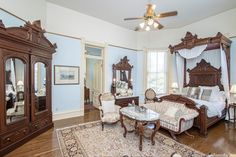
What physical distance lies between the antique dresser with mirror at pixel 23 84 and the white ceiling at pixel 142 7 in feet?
6.42

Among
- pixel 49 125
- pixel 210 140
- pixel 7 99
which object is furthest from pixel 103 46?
pixel 210 140

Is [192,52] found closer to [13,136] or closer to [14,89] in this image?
[14,89]

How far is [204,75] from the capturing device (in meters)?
5.61

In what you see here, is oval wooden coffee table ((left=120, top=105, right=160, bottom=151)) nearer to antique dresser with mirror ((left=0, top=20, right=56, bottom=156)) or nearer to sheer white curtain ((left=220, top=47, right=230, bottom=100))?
antique dresser with mirror ((left=0, top=20, right=56, bottom=156))

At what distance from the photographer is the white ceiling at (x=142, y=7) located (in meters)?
4.53

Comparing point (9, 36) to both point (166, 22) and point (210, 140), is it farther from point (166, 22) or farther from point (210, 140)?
point (166, 22)

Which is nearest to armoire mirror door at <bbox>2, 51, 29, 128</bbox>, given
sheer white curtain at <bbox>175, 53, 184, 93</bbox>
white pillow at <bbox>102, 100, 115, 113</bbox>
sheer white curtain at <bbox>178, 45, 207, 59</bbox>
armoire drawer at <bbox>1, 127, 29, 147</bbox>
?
armoire drawer at <bbox>1, 127, 29, 147</bbox>

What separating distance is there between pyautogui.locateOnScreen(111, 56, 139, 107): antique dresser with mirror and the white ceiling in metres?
2.05

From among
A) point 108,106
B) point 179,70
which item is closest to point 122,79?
point 108,106

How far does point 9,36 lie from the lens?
2777mm

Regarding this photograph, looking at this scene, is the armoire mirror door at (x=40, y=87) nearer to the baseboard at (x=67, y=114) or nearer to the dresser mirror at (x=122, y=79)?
the baseboard at (x=67, y=114)

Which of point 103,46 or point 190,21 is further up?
point 190,21

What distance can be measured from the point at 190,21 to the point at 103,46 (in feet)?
12.3

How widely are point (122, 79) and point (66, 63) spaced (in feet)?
8.58
